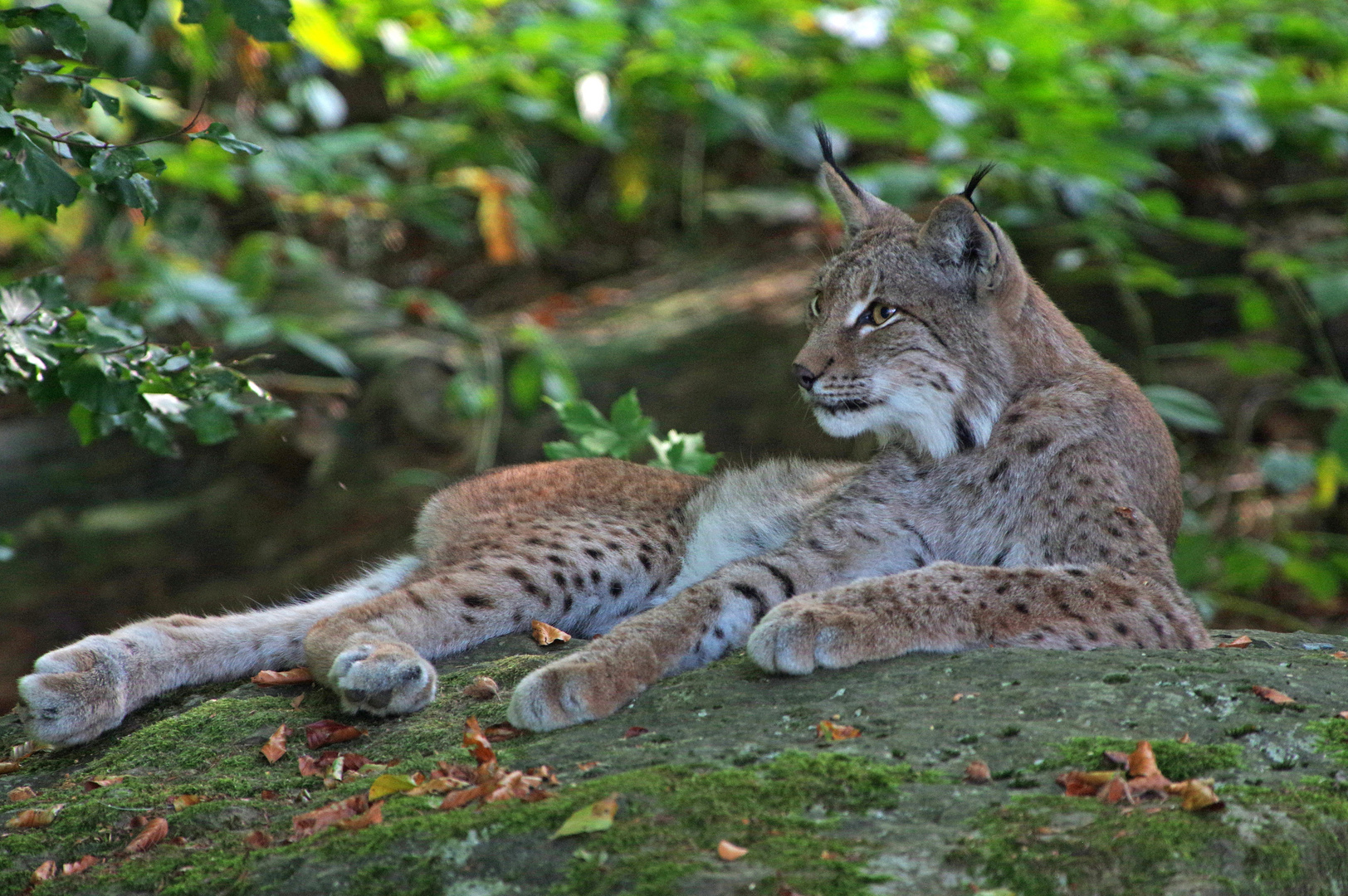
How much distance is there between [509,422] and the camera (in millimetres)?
6949

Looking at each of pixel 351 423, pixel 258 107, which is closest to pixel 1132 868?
pixel 351 423

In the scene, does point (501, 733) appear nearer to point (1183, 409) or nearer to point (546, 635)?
point (546, 635)

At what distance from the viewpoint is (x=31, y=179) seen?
261 centimetres

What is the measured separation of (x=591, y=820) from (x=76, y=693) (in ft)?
5.64

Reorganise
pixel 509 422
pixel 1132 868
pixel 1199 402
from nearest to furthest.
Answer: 1. pixel 1132 868
2. pixel 1199 402
3. pixel 509 422

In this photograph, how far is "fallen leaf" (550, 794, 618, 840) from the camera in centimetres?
198

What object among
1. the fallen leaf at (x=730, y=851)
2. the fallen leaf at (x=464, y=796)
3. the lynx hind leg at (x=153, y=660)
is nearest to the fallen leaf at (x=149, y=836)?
the fallen leaf at (x=464, y=796)

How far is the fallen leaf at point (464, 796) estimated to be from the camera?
2.19 meters

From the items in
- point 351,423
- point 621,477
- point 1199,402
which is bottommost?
point 351,423

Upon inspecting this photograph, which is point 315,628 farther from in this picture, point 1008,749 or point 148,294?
point 148,294

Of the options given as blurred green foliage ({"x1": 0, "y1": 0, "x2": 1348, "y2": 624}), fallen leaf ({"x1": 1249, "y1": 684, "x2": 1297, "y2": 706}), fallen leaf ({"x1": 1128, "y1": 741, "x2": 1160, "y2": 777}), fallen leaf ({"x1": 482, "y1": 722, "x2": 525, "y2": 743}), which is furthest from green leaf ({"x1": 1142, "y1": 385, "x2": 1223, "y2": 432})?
fallen leaf ({"x1": 482, "y1": 722, "x2": 525, "y2": 743})

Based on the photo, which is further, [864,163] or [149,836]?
[864,163]

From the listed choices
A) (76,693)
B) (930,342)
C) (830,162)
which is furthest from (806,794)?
(830,162)

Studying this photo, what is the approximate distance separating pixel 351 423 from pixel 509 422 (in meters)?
0.94
